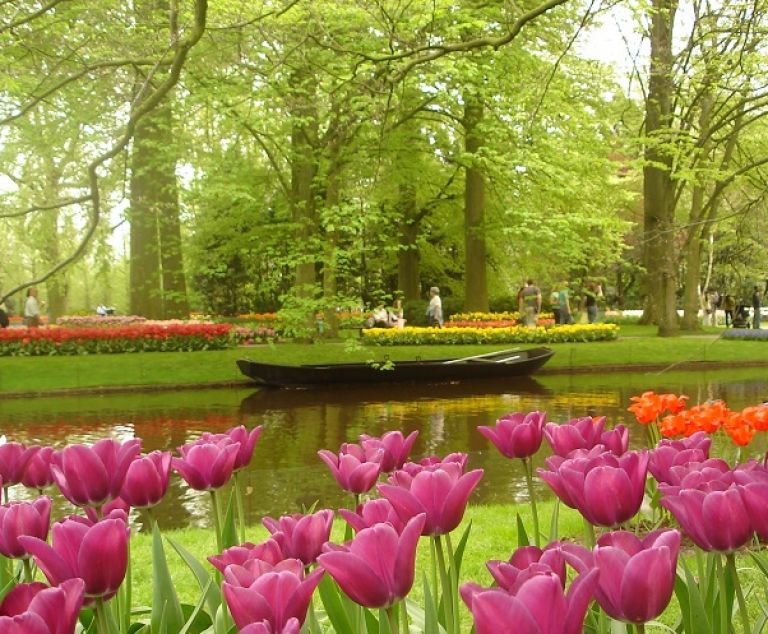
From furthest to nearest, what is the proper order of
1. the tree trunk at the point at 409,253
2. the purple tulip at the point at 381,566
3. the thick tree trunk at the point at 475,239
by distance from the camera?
the tree trunk at the point at 409,253 → the thick tree trunk at the point at 475,239 → the purple tulip at the point at 381,566

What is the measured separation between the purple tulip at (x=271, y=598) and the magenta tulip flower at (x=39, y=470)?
1.20 metres

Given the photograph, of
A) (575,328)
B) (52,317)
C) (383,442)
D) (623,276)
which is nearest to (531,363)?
(575,328)

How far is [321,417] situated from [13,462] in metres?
12.0

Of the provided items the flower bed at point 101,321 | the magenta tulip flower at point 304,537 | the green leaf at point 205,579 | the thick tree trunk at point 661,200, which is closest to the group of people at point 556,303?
the thick tree trunk at point 661,200

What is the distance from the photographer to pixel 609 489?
1.54 metres

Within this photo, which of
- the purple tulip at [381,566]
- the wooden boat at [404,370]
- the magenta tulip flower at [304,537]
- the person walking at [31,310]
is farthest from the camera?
the person walking at [31,310]

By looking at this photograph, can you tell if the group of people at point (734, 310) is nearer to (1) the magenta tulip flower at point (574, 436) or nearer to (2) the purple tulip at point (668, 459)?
(1) the magenta tulip flower at point (574, 436)

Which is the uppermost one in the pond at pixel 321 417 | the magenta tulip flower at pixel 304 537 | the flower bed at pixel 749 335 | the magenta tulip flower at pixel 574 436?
the magenta tulip flower at pixel 574 436

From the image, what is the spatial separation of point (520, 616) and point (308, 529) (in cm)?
63

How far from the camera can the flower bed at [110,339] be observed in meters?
18.7

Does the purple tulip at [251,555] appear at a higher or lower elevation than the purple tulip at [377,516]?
lower

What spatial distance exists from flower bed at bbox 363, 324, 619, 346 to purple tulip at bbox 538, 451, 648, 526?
1977 cm

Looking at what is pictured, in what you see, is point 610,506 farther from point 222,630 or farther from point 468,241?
point 468,241

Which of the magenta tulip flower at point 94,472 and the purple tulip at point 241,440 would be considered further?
the purple tulip at point 241,440
